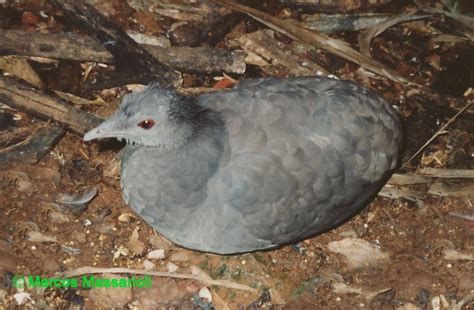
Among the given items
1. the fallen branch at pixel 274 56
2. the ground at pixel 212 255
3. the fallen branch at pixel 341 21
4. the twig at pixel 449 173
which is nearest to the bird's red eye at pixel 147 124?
the ground at pixel 212 255

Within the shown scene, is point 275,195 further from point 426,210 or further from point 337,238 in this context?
point 426,210

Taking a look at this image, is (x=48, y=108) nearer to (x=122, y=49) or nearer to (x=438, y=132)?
(x=122, y=49)

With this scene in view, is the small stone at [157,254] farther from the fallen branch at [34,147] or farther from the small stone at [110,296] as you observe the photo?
the fallen branch at [34,147]

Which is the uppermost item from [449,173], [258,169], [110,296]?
[258,169]

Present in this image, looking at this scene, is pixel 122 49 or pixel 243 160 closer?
pixel 243 160

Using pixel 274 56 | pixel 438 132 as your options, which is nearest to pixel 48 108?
pixel 274 56

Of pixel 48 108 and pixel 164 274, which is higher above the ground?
pixel 48 108

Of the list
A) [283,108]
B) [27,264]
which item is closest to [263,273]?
[283,108]
